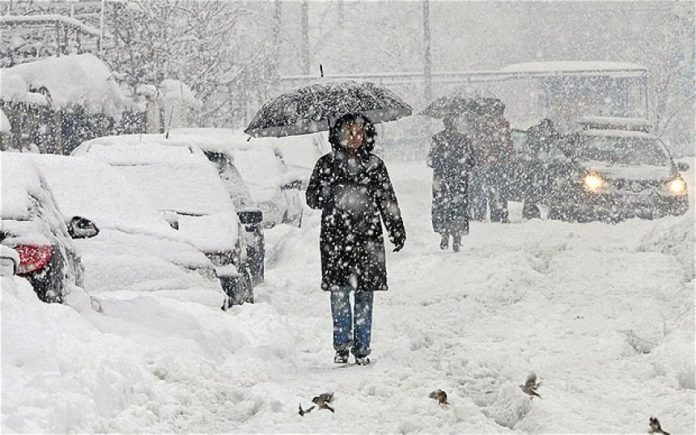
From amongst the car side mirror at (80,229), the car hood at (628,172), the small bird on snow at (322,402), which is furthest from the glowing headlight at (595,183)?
the small bird on snow at (322,402)

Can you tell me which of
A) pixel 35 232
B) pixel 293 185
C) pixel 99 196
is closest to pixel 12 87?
pixel 293 185

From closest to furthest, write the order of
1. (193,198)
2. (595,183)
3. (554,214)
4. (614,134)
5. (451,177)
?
(193,198), (451,177), (595,183), (554,214), (614,134)

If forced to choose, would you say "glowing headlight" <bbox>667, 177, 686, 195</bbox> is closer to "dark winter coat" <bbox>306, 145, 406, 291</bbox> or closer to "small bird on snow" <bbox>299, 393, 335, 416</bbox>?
"dark winter coat" <bbox>306, 145, 406, 291</bbox>

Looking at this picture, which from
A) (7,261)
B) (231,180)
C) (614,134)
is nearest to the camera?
(7,261)

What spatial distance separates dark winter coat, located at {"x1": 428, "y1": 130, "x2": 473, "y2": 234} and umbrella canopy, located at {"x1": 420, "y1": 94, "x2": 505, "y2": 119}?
2.53m

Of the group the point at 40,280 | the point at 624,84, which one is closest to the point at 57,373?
the point at 40,280

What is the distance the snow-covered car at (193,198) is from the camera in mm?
9758

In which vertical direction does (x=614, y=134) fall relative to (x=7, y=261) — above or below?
below

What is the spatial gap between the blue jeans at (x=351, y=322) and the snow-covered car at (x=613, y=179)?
431 inches

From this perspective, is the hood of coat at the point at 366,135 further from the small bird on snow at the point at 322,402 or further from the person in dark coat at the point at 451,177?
the person in dark coat at the point at 451,177

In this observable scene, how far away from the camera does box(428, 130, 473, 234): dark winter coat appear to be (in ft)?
48.9

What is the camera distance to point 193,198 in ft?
36.0

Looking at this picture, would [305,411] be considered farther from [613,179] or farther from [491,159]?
[613,179]

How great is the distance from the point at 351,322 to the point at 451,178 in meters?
7.28
